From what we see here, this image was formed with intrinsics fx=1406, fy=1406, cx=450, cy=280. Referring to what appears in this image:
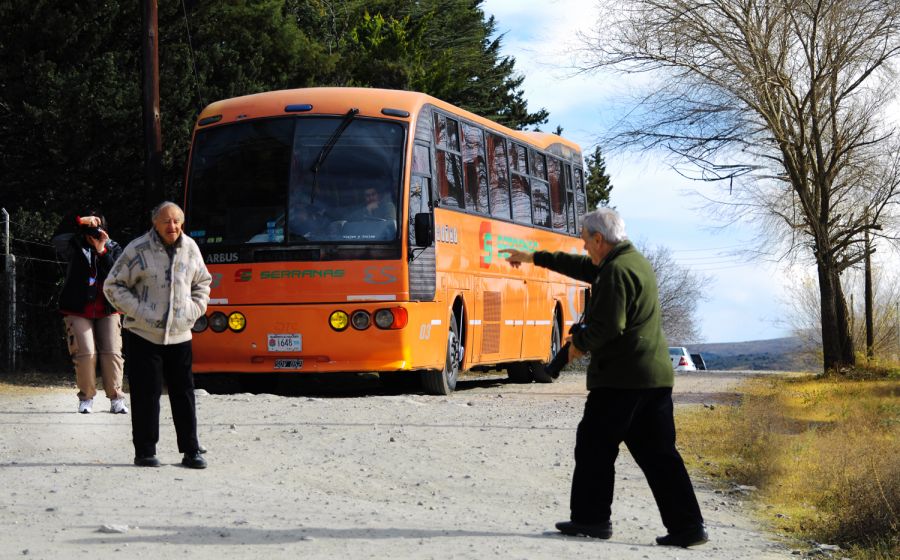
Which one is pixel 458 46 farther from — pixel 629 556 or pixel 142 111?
pixel 629 556

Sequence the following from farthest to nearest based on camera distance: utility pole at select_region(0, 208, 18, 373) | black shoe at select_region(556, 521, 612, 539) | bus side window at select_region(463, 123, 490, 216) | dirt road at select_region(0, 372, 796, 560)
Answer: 1. utility pole at select_region(0, 208, 18, 373)
2. bus side window at select_region(463, 123, 490, 216)
3. black shoe at select_region(556, 521, 612, 539)
4. dirt road at select_region(0, 372, 796, 560)

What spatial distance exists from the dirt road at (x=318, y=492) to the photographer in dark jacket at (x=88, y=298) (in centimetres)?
55

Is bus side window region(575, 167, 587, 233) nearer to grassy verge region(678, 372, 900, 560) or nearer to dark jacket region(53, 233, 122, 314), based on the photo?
grassy verge region(678, 372, 900, 560)

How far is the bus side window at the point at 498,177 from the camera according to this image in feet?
66.8

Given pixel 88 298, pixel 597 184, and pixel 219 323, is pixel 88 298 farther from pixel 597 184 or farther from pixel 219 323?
pixel 597 184

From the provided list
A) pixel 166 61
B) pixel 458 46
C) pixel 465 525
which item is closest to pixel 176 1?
pixel 166 61

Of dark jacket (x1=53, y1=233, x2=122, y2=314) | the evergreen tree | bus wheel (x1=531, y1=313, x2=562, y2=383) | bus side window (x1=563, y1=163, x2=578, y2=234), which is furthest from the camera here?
the evergreen tree

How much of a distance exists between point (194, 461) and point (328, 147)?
7.83 meters

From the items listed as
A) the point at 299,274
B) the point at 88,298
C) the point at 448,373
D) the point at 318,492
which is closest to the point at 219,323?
the point at 299,274

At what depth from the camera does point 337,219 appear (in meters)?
16.8

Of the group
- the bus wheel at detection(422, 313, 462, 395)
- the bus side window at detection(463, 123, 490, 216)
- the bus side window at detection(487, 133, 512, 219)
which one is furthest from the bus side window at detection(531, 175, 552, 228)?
the bus wheel at detection(422, 313, 462, 395)

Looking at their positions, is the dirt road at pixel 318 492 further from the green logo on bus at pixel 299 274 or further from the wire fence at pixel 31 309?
the wire fence at pixel 31 309

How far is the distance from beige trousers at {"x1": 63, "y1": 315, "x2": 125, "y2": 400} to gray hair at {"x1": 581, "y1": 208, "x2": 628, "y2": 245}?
6.63 metres

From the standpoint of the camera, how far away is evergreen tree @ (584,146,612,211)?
196 feet
